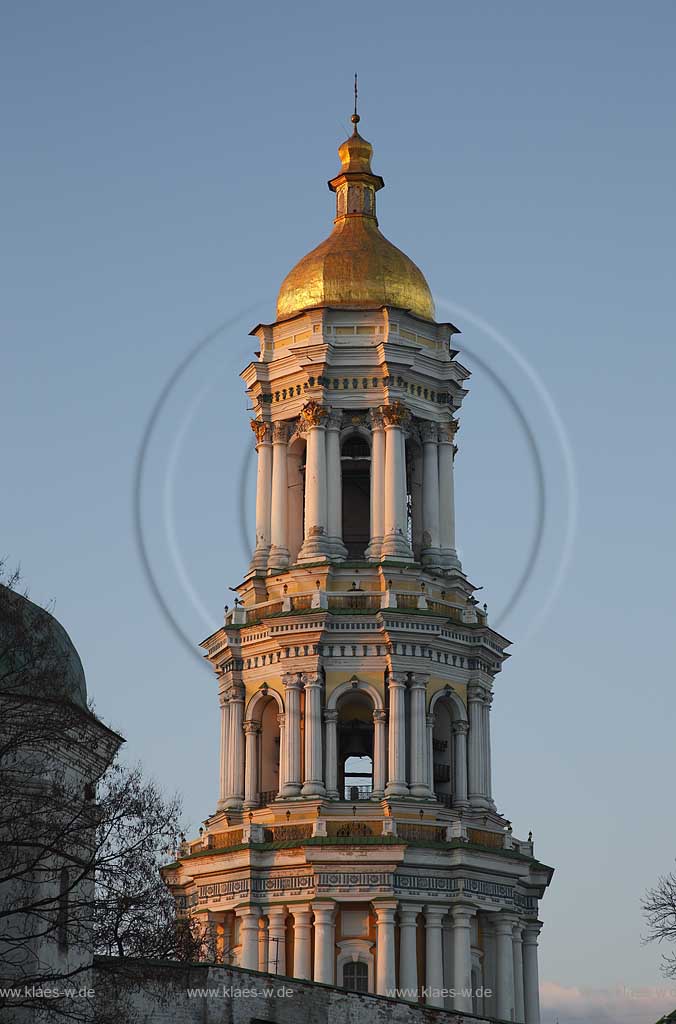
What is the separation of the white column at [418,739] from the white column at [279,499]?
7188 millimetres

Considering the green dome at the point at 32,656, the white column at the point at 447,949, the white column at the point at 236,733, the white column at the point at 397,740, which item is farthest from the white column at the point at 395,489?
the green dome at the point at 32,656

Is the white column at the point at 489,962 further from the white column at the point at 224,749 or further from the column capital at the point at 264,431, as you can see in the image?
the column capital at the point at 264,431

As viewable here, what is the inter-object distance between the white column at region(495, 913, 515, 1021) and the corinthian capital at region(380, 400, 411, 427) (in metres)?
17.6

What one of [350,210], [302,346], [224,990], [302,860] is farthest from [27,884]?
[350,210]

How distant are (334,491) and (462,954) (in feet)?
56.1

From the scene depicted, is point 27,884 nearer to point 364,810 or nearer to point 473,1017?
point 473,1017

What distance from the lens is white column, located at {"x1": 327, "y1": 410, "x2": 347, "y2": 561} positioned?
7688 centimetres

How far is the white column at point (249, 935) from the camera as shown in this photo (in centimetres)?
7038

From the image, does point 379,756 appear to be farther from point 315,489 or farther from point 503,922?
point 315,489

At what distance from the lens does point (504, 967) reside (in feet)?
237

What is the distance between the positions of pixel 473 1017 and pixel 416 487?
2627 cm

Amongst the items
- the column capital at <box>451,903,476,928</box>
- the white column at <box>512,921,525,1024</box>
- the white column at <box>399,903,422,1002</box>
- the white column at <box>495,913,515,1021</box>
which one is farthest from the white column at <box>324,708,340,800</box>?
the white column at <box>512,921,525,1024</box>

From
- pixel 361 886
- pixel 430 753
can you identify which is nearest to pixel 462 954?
pixel 361 886

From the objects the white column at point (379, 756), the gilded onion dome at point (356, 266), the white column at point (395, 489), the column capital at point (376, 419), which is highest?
the gilded onion dome at point (356, 266)
